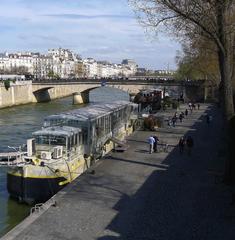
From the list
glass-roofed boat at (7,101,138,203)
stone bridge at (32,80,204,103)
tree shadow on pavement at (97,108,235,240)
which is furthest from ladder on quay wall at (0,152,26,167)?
stone bridge at (32,80,204,103)

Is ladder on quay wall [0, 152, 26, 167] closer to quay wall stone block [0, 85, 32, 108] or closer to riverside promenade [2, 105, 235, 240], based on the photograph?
riverside promenade [2, 105, 235, 240]

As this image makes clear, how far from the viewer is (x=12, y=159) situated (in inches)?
1023

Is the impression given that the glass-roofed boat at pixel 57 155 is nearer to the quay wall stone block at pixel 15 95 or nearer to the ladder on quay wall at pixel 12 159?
the ladder on quay wall at pixel 12 159

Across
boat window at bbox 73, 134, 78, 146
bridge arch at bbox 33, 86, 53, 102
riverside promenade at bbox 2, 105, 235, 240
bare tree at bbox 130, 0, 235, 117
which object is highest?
bare tree at bbox 130, 0, 235, 117

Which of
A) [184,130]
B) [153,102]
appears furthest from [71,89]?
[184,130]

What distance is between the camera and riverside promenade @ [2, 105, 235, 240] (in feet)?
48.6

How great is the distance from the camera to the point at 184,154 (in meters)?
28.5

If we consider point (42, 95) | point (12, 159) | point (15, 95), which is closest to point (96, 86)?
point (42, 95)

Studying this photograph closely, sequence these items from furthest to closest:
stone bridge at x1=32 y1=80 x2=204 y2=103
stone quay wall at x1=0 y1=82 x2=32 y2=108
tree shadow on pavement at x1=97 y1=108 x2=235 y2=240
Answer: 1. stone bridge at x1=32 y1=80 x2=204 y2=103
2. stone quay wall at x1=0 y1=82 x2=32 y2=108
3. tree shadow on pavement at x1=97 y1=108 x2=235 y2=240

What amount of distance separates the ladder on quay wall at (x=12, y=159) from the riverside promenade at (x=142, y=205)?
10.8 feet

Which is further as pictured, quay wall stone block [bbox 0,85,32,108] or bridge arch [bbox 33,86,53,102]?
bridge arch [bbox 33,86,53,102]

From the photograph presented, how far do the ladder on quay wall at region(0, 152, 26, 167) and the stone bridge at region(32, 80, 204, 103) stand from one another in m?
65.8

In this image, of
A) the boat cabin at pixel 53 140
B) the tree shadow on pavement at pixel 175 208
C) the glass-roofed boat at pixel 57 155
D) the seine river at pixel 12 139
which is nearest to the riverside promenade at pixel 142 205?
the tree shadow on pavement at pixel 175 208

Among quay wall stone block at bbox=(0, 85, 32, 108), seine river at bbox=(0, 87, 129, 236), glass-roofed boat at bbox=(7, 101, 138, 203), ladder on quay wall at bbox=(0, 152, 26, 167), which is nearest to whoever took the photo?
seine river at bbox=(0, 87, 129, 236)
